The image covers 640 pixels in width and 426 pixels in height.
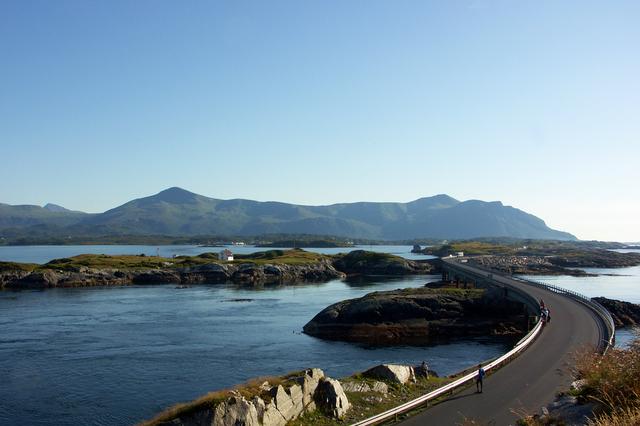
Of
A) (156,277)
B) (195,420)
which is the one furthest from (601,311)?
(156,277)

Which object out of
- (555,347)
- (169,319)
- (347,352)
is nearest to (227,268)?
(169,319)

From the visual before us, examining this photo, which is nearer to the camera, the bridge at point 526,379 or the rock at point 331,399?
the bridge at point 526,379

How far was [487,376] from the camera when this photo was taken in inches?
1230

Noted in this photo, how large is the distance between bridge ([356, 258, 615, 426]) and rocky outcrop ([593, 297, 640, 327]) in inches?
539

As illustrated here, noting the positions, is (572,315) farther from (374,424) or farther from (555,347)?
(374,424)

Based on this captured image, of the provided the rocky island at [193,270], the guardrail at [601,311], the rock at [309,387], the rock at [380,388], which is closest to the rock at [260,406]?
the rock at [309,387]

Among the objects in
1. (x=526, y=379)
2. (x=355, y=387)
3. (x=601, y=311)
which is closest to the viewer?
(x=355, y=387)

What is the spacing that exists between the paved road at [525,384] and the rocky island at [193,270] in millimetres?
88404

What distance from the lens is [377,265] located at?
154000 millimetres

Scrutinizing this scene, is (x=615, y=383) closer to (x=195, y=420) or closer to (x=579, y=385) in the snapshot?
(x=579, y=385)

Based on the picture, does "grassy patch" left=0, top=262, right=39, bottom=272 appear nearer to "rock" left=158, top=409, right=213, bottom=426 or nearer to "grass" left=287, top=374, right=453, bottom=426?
"grass" left=287, top=374, right=453, bottom=426

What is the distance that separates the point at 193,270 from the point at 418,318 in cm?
8126

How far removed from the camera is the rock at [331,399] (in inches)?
1017

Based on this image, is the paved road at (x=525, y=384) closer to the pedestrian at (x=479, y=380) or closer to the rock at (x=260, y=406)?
the pedestrian at (x=479, y=380)
